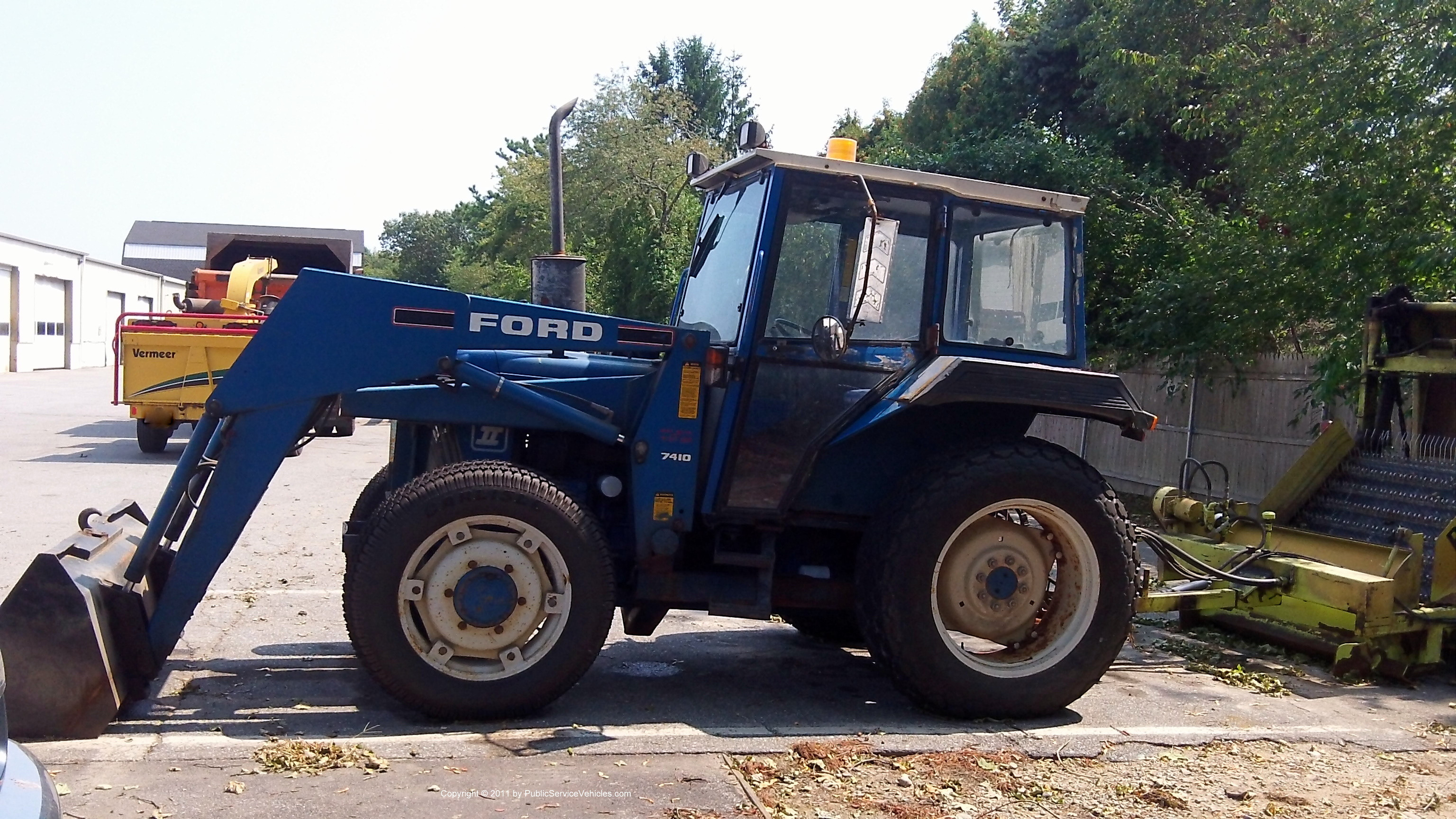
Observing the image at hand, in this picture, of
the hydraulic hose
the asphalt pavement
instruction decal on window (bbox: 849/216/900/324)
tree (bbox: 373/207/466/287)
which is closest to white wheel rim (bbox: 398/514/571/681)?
the asphalt pavement

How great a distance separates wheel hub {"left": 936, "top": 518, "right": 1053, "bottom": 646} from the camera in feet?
19.0

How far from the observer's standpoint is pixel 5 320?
35.9m

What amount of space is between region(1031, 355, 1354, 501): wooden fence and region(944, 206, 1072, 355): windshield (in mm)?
6133

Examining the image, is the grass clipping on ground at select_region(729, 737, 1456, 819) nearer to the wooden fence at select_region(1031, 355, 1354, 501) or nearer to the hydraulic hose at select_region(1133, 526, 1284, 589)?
the hydraulic hose at select_region(1133, 526, 1284, 589)

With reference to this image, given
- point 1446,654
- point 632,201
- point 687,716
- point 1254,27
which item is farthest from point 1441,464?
point 632,201

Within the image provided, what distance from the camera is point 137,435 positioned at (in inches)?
653

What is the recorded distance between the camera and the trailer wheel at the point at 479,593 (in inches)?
201

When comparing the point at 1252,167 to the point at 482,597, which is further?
the point at 1252,167

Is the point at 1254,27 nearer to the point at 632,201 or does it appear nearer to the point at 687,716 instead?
the point at 687,716

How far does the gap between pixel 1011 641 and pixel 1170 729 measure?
79 centimetres

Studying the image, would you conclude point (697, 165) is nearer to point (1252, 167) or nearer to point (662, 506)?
point (662, 506)

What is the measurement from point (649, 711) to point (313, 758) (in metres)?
1.51

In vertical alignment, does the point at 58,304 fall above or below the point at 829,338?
above

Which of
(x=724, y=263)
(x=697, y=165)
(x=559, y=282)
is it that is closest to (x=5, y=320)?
(x=559, y=282)
